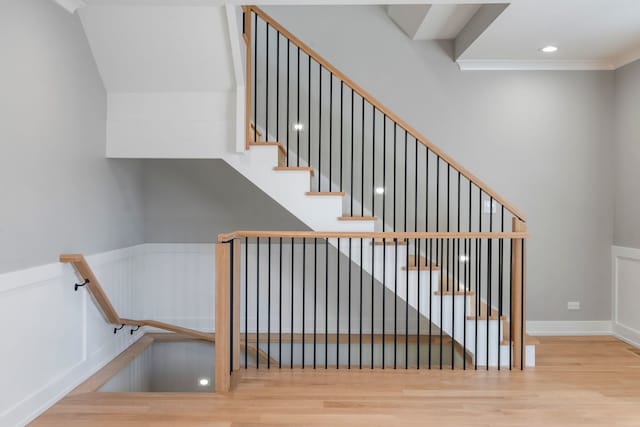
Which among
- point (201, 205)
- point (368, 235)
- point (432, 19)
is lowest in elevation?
point (368, 235)

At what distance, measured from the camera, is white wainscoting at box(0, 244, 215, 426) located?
2863 mm

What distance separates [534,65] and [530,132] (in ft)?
2.23

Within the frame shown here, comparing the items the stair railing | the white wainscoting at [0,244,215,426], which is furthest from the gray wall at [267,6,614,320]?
the white wainscoting at [0,244,215,426]

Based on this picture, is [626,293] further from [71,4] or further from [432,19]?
[71,4]

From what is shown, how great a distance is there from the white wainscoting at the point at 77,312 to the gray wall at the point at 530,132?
8.94ft

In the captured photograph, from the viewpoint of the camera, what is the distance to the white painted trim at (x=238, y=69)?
361 centimetres

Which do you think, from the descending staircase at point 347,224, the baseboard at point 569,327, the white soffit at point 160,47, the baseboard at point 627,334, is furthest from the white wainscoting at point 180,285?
the baseboard at point 627,334

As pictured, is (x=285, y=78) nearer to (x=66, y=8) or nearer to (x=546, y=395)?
(x=66, y=8)

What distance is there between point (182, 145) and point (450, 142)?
2.77 metres

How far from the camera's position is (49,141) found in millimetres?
3229

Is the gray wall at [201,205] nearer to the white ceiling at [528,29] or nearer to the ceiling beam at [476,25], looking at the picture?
the white ceiling at [528,29]

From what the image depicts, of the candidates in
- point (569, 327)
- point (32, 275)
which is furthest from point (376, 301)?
point (32, 275)

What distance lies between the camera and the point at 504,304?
5379 mm

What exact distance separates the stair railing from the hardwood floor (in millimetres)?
229
